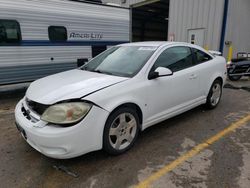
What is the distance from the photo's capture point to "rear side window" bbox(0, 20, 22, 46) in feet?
17.3

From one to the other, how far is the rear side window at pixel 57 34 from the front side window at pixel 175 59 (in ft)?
12.4

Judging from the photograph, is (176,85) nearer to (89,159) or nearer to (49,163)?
(89,159)

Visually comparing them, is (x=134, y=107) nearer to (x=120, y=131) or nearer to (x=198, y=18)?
(x=120, y=131)

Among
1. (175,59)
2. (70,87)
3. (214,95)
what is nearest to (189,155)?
(175,59)

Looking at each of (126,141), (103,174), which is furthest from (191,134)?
(103,174)

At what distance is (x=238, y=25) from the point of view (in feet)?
35.1

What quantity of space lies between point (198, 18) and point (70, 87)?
9521 mm

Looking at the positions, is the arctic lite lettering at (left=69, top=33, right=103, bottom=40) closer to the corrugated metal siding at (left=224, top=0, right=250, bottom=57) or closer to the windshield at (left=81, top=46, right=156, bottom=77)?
the windshield at (left=81, top=46, right=156, bottom=77)

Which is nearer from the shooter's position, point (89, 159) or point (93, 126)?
point (93, 126)

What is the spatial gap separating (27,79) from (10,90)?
1.29 metres

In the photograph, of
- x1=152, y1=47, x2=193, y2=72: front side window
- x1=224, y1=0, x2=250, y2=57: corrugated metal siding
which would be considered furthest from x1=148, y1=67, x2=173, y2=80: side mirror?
x1=224, y1=0, x2=250, y2=57: corrugated metal siding

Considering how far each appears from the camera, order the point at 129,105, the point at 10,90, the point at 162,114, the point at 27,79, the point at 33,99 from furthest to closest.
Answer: the point at 10,90
the point at 27,79
the point at 162,114
the point at 129,105
the point at 33,99

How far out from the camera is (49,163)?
2.75m

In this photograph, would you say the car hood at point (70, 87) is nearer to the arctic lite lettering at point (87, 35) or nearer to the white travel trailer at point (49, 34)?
the white travel trailer at point (49, 34)
